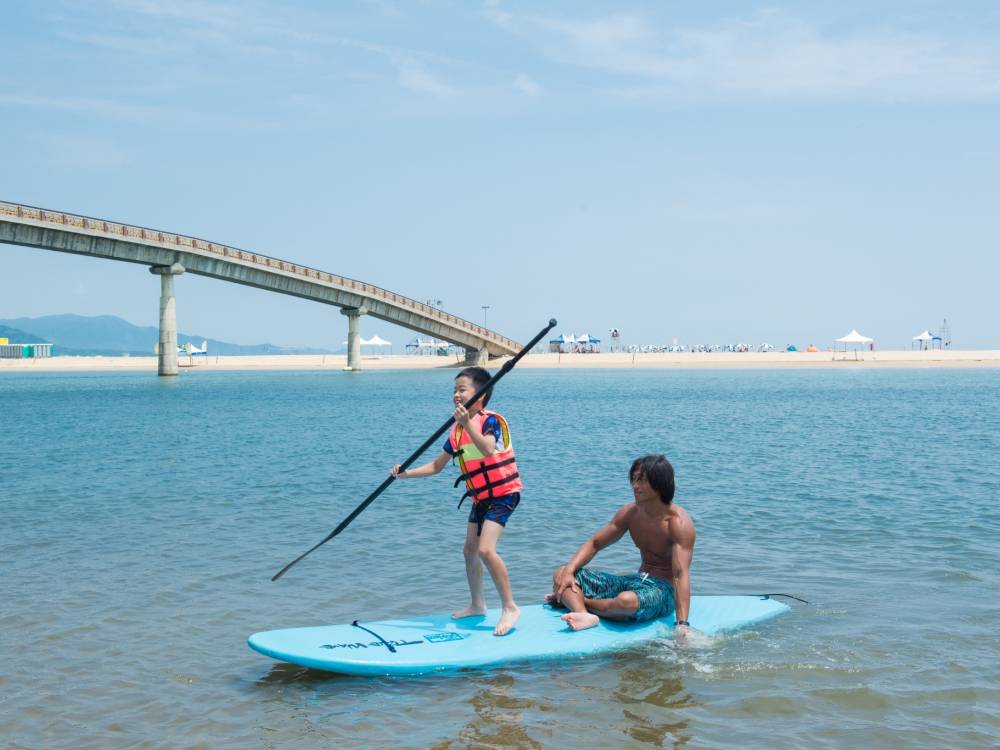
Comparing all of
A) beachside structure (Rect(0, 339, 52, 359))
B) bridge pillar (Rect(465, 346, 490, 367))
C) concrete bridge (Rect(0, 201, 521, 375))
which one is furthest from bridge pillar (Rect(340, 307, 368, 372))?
beachside structure (Rect(0, 339, 52, 359))

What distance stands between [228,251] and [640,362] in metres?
69.6

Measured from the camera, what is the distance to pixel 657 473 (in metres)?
7.50

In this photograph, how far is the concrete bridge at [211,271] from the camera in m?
58.8

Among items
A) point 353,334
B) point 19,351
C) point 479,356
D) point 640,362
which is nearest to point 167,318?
point 353,334

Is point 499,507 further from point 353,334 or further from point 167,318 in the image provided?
point 353,334

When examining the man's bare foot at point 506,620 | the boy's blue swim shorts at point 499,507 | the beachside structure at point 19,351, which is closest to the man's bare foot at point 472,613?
the man's bare foot at point 506,620

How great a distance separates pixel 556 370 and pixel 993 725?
107 meters

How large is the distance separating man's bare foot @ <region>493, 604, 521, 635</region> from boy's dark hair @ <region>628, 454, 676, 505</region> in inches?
59.5

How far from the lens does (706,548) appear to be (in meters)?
12.4

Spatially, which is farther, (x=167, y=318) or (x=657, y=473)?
(x=167, y=318)

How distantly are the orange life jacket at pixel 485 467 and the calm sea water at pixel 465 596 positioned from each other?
141 cm

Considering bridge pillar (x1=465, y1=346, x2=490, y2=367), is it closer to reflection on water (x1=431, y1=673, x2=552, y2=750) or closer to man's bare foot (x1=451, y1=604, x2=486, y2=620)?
man's bare foot (x1=451, y1=604, x2=486, y2=620)

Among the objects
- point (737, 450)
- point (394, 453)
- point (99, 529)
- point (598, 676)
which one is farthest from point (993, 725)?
point (394, 453)

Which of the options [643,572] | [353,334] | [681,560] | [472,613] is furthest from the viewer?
[353,334]
